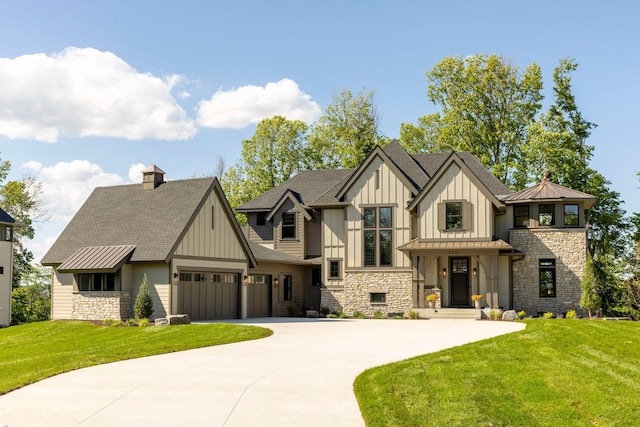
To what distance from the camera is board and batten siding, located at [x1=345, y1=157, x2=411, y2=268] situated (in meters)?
36.7

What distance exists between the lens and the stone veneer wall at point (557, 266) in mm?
34969

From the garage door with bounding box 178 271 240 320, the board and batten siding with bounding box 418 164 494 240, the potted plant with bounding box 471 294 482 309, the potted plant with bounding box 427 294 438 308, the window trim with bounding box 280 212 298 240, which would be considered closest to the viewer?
the garage door with bounding box 178 271 240 320

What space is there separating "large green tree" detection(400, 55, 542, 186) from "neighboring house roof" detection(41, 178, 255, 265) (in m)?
20.3

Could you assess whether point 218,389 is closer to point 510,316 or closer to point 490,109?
point 510,316

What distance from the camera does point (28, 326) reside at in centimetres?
3153

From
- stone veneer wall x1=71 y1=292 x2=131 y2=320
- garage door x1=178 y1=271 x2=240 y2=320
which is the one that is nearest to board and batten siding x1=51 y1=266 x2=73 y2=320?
stone veneer wall x1=71 y1=292 x2=131 y2=320

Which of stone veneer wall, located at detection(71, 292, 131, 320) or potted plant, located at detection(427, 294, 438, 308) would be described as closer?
stone veneer wall, located at detection(71, 292, 131, 320)

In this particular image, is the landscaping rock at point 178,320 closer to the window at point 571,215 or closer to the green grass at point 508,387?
the green grass at point 508,387

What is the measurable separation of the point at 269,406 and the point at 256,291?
84.7 feet

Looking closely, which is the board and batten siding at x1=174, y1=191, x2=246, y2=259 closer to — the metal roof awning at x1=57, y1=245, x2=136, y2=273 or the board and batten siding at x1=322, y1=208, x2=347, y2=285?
the metal roof awning at x1=57, y1=245, x2=136, y2=273

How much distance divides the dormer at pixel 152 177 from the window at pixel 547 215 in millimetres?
18215

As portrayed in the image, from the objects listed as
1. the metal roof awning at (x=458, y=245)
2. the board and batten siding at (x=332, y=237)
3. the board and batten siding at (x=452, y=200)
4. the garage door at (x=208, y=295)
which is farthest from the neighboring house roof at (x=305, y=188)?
the garage door at (x=208, y=295)

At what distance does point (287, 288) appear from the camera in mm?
39375

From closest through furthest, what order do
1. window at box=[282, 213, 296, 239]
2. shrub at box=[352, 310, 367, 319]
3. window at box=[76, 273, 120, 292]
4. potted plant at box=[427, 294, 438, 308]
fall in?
1. window at box=[76, 273, 120, 292]
2. potted plant at box=[427, 294, 438, 308]
3. shrub at box=[352, 310, 367, 319]
4. window at box=[282, 213, 296, 239]
